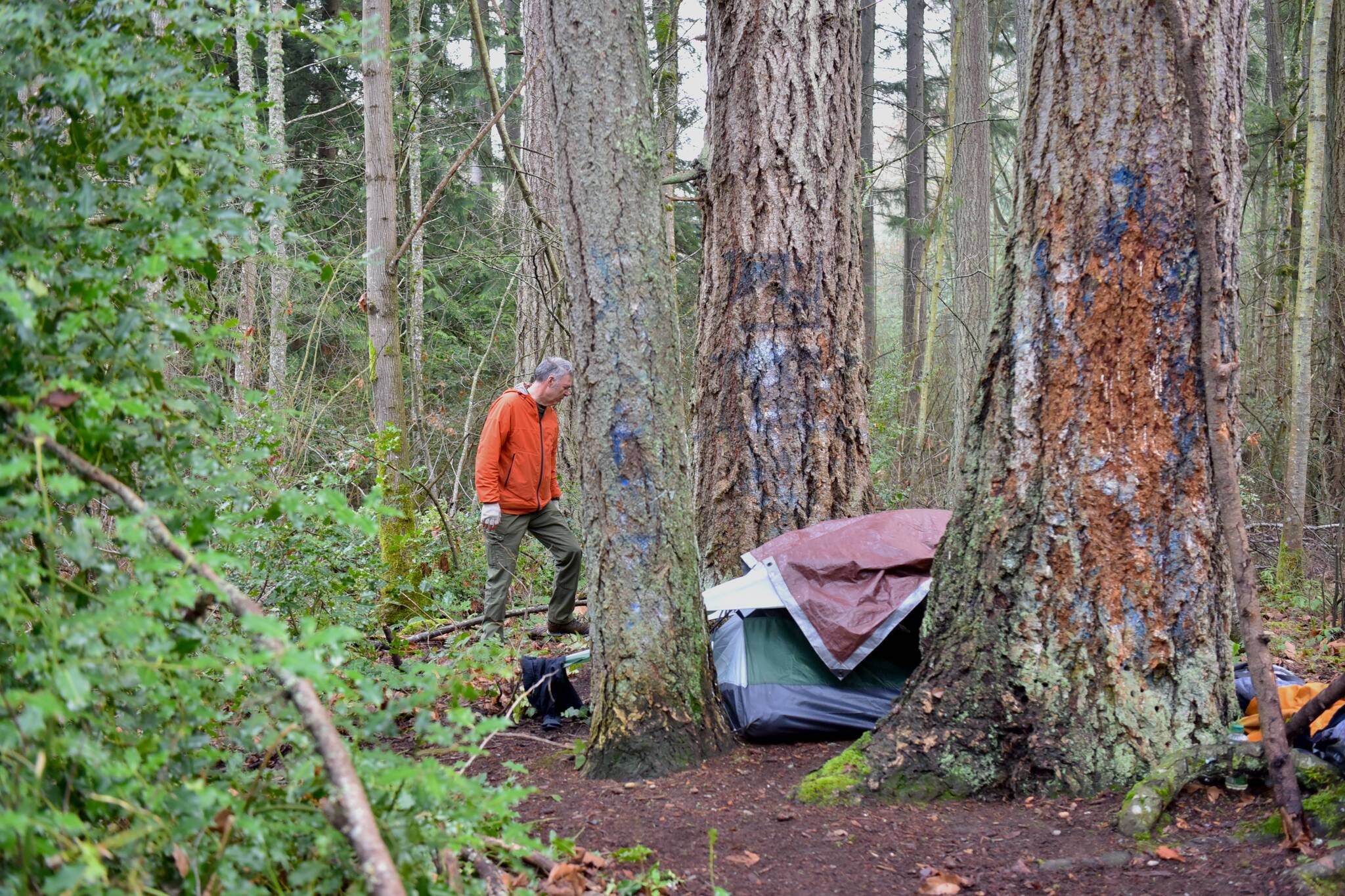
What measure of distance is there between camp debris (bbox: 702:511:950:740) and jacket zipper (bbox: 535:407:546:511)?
221 centimetres

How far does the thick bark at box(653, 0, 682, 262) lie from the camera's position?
381 inches

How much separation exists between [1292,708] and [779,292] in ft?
10.8

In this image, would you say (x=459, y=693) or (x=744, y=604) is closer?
(x=459, y=693)

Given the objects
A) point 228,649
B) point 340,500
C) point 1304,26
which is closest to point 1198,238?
point 340,500

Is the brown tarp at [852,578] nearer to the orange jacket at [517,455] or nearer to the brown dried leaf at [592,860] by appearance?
the brown dried leaf at [592,860]

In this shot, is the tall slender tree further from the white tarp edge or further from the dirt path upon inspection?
the dirt path

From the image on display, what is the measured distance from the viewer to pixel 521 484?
6664 mm

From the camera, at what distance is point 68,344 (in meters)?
2.02

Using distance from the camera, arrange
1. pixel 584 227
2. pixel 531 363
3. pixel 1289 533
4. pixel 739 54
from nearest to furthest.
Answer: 1. pixel 584 227
2. pixel 739 54
3. pixel 1289 533
4. pixel 531 363

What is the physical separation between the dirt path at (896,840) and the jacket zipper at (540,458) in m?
2.96

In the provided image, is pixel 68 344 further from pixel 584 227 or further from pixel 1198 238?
pixel 1198 238

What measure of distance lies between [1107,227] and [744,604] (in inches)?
93.3

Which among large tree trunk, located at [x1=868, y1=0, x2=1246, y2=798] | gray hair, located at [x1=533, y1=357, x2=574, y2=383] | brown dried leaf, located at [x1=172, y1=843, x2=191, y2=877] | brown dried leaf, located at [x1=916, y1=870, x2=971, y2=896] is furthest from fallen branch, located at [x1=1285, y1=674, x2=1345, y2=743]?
gray hair, located at [x1=533, y1=357, x2=574, y2=383]

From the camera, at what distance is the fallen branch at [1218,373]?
3166 millimetres
